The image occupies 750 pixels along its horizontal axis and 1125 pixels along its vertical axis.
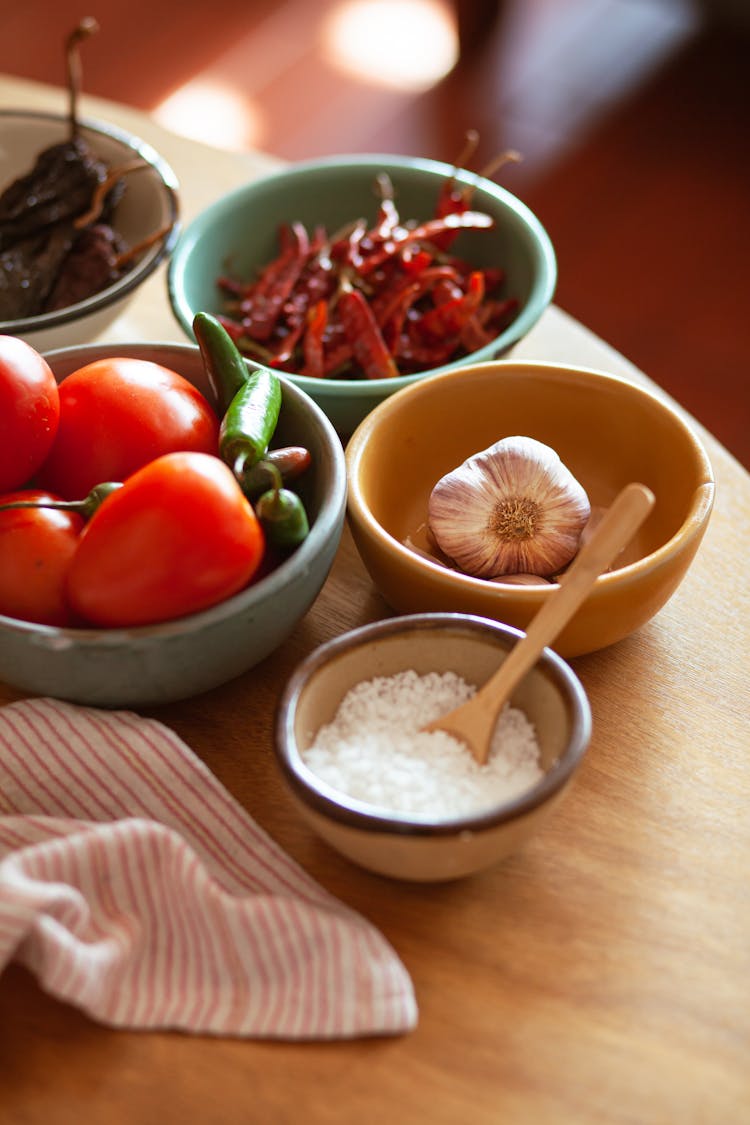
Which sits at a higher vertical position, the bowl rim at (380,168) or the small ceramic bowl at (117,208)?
the bowl rim at (380,168)

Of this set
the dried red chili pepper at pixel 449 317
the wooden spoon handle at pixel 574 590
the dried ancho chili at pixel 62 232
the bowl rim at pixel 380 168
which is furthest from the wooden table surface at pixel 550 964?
the dried ancho chili at pixel 62 232

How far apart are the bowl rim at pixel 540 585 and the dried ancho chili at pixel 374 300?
13 centimetres

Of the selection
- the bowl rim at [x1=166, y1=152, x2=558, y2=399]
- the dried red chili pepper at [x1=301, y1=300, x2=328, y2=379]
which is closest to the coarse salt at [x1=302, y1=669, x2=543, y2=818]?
the bowl rim at [x1=166, y1=152, x2=558, y2=399]

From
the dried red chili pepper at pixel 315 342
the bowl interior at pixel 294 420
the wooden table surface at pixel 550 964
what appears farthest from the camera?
the dried red chili pepper at pixel 315 342

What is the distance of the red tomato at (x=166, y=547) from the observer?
801 millimetres

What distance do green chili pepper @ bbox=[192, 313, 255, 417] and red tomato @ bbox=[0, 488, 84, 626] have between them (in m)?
0.19

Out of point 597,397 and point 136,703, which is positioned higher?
point 597,397

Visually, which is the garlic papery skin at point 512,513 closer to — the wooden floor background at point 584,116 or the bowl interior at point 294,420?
the bowl interior at point 294,420

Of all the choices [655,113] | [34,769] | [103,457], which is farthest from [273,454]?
[655,113]

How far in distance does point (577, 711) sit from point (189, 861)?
10.5 inches

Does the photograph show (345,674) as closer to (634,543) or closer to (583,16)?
(634,543)

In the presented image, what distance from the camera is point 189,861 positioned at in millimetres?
→ 766

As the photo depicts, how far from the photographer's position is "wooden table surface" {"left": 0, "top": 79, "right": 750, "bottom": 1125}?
696mm

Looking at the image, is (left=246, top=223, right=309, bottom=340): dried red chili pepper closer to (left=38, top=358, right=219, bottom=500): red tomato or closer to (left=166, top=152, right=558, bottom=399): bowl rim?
(left=166, top=152, right=558, bottom=399): bowl rim
